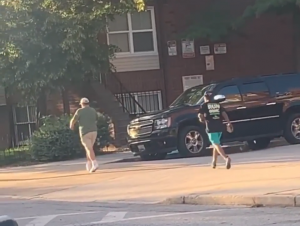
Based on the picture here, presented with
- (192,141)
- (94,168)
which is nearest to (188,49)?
(192,141)

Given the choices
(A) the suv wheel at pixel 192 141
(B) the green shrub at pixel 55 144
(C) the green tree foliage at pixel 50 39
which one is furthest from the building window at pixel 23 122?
(A) the suv wheel at pixel 192 141

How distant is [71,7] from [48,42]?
129 centimetres

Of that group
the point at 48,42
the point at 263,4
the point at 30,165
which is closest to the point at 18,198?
the point at 30,165

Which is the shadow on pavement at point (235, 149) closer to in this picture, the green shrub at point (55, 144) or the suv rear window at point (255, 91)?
the suv rear window at point (255, 91)

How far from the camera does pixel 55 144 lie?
2092 centimetres

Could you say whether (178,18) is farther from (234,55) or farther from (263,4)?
(263,4)

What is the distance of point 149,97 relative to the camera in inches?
1113

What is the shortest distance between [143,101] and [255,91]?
9.16 m

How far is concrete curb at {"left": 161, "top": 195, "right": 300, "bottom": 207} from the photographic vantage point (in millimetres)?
10648

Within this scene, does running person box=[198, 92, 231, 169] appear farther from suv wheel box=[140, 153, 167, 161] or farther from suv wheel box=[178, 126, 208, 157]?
suv wheel box=[140, 153, 167, 161]

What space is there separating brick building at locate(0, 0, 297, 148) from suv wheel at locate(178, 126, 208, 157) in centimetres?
847

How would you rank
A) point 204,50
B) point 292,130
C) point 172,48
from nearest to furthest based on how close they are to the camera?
point 292,130 → point 172,48 → point 204,50

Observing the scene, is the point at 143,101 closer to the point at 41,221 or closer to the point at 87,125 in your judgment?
the point at 87,125

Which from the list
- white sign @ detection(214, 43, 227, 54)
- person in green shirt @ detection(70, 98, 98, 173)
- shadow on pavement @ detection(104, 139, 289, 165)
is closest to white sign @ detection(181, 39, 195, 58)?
white sign @ detection(214, 43, 227, 54)
